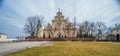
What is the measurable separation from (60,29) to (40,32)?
11.1 metres

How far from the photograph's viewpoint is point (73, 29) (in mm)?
74125

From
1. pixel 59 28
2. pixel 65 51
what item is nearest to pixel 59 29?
pixel 59 28

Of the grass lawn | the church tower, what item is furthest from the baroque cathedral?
the grass lawn

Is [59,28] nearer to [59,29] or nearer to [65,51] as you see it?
[59,29]

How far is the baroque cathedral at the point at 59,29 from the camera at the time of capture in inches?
2921

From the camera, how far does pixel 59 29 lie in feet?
246

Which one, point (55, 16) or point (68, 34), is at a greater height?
point (55, 16)

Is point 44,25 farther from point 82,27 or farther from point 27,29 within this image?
point 82,27

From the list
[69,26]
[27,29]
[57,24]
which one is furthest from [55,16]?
[27,29]

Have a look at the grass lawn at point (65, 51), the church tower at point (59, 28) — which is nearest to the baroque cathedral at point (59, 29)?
the church tower at point (59, 28)

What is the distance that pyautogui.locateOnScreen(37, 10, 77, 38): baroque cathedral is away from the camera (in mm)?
74188

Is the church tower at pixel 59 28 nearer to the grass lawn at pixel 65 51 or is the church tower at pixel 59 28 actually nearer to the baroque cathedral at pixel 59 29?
the baroque cathedral at pixel 59 29

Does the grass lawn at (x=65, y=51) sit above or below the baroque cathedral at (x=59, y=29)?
below

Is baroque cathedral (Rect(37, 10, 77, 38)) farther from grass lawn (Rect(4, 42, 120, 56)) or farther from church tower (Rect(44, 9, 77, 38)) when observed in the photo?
grass lawn (Rect(4, 42, 120, 56))
